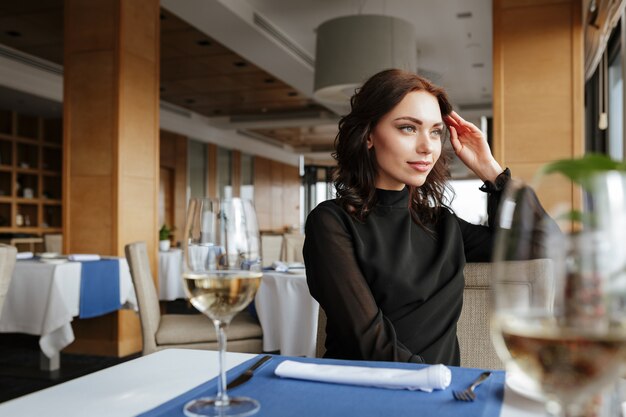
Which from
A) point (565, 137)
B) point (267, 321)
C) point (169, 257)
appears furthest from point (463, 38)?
point (267, 321)

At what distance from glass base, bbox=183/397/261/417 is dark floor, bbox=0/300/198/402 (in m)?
3.53

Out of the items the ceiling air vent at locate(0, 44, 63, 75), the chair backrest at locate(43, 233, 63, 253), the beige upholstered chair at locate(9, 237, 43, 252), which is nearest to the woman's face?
the chair backrest at locate(43, 233, 63, 253)

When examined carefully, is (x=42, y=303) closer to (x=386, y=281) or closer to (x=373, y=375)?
(x=386, y=281)

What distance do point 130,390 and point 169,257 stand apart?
573 cm

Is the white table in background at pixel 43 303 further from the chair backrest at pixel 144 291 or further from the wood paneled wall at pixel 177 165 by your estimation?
the wood paneled wall at pixel 177 165

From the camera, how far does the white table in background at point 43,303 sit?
4.21 meters

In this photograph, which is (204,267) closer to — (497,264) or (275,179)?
(497,264)

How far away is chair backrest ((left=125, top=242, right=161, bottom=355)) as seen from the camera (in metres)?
3.23

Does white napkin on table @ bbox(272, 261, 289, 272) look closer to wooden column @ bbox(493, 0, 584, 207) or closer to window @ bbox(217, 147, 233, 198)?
wooden column @ bbox(493, 0, 584, 207)

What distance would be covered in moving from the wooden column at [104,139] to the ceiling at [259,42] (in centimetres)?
68

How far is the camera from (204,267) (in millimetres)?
622

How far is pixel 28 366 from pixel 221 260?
472cm

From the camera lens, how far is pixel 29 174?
10.7 meters

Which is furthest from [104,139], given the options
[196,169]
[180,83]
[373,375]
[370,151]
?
[196,169]
